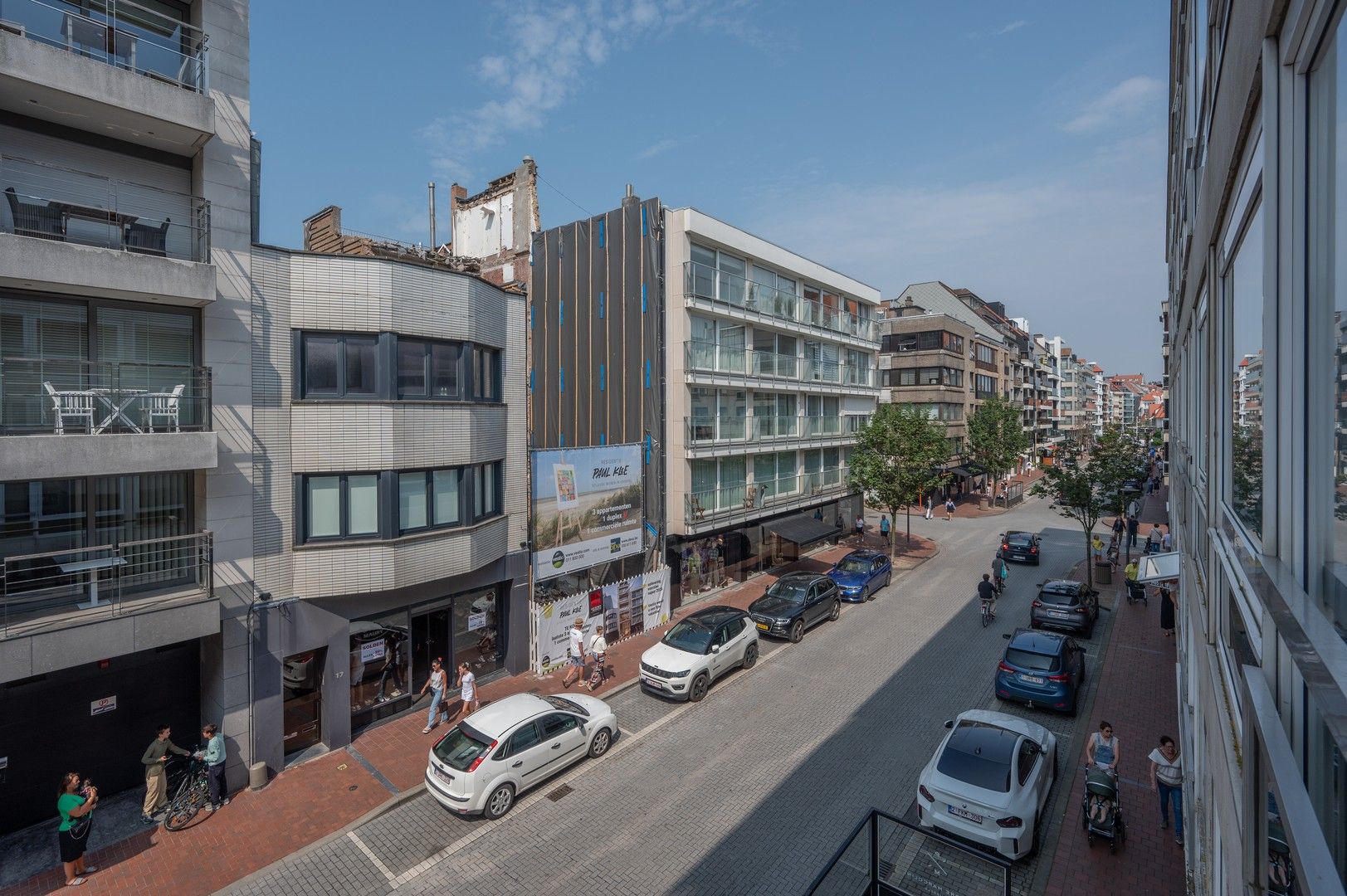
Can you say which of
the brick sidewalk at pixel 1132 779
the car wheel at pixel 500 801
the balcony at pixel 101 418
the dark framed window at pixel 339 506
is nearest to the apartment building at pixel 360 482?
the dark framed window at pixel 339 506

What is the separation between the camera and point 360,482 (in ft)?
47.7

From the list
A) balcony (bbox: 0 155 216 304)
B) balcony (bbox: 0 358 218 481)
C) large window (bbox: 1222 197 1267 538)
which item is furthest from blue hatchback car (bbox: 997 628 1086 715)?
balcony (bbox: 0 155 216 304)

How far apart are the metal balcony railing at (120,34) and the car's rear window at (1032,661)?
819 inches

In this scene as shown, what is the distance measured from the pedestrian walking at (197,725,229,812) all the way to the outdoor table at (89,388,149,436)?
5668 mm

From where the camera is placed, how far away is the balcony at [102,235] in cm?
1028

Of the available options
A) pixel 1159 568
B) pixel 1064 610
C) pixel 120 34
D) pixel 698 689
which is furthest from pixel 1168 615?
pixel 120 34

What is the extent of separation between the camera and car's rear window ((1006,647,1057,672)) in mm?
15797

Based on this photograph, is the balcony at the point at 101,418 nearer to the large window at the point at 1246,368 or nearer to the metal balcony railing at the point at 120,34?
the metal balcony railing at the point at 120,34

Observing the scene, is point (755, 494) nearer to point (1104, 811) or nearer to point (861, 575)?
point (861, 575)

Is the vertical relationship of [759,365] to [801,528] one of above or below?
above

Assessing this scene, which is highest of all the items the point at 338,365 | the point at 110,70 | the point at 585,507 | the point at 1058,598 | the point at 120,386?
the point at 110,70

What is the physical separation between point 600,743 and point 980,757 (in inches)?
294

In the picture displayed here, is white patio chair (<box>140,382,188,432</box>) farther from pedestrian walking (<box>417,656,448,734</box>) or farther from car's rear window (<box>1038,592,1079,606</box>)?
car's rear window (<box>1038,592,1079,606</box>)

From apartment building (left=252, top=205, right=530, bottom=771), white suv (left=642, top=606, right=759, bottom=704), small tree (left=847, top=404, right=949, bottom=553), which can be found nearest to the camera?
apartment building (left=252, top=205, right=530, bottom=771)
